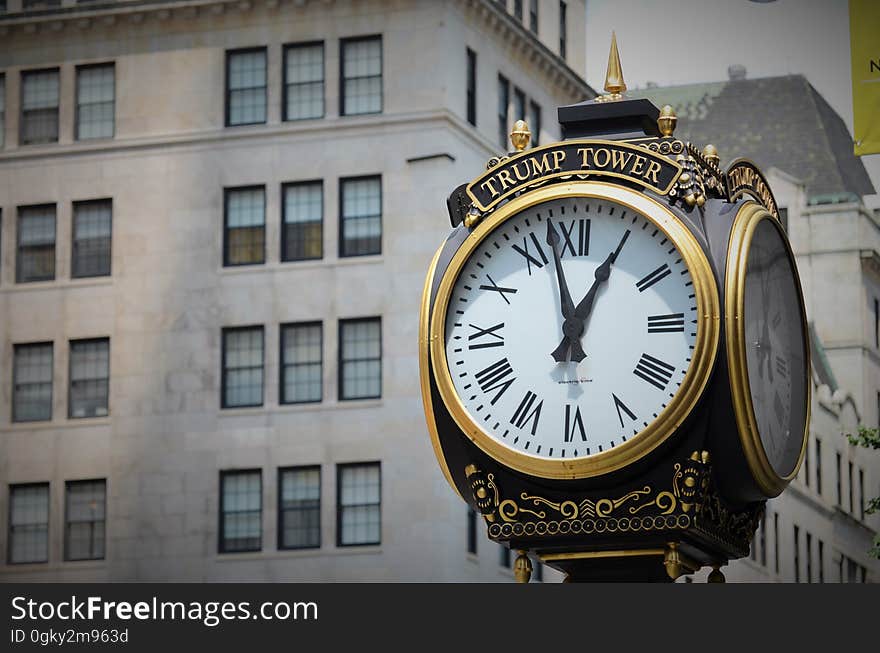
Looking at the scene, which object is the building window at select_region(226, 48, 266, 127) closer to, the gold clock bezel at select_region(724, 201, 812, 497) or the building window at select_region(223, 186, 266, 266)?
the building window at select_region(223, 186, 266, 266)

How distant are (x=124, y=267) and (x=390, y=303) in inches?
299

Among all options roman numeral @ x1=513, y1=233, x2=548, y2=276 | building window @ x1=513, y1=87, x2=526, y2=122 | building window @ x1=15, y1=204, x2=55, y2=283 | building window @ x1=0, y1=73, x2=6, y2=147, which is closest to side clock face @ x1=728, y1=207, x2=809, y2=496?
roman numeral @ x1=513, y1=233, x2=548, y2=276

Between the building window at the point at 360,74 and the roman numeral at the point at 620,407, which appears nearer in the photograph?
the roman numeral at the point at 620,407

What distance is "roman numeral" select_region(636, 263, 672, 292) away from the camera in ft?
15.2

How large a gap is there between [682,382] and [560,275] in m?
0.46

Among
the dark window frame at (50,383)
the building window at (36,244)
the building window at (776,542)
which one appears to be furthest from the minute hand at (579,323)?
the building window at (776,542)

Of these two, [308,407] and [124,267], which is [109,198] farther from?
[308,407]

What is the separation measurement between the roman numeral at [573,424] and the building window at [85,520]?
146ft

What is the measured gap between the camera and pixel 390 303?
152 feet

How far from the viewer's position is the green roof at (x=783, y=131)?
61.2m

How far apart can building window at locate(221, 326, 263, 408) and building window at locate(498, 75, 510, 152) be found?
868cm

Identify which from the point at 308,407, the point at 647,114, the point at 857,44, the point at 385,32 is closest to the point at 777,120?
the point at 385,32

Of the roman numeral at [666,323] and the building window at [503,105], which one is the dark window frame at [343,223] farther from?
the roman numeral at [666,323]

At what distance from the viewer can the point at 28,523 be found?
48.7 metres
